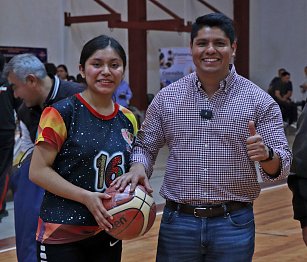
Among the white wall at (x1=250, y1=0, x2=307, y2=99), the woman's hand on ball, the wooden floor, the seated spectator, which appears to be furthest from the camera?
the white wall at (x1=250, y1=0, x2=307, y2=99)

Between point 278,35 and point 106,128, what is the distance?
1931 cm

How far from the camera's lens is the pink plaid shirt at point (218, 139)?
8.75 feet

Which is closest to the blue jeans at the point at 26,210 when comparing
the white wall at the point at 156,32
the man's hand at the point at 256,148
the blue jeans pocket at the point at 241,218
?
the blue jeans pocket at the point at 241,218

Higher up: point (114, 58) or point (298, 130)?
point (114, 58)

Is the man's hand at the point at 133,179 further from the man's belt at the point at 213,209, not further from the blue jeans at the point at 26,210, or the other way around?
the blue jeans at the point at 26,210

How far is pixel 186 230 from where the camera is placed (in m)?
2.70

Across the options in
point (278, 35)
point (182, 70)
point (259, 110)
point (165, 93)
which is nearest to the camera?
point (259, 110)

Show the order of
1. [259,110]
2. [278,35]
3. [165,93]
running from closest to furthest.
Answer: [259,110] < [165,93] < [278,35]

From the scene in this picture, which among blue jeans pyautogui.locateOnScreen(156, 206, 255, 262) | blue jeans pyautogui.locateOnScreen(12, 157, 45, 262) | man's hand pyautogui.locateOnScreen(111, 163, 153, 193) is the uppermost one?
man's hand pyautogui.locateOnScreen(111, 163, 153, 193)

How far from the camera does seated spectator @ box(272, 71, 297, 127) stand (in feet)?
56.9

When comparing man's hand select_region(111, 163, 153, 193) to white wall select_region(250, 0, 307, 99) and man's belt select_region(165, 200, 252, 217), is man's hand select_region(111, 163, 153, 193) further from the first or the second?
white wall select_region(250, 0, 307, 99)

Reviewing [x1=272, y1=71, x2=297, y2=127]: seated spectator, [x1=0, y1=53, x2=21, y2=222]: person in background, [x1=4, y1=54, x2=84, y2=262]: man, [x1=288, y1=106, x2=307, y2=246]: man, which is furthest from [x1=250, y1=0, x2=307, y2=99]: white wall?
[x1=288, y1=106, x2=307, y2=246]: man

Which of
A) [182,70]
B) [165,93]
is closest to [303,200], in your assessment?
[165,93]

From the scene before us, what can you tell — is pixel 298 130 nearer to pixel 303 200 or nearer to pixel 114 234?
pixel 303 200
